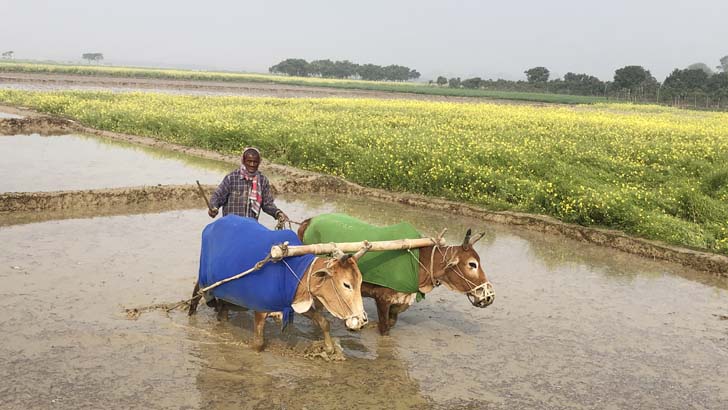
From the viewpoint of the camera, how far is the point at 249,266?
240 inches

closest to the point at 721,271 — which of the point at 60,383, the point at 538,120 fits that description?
the point at 60,383

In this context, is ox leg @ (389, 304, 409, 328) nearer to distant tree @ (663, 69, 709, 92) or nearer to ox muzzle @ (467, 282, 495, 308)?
ox muzzle @ (467, 282, 495, 308)

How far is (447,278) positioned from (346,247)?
1.17 m

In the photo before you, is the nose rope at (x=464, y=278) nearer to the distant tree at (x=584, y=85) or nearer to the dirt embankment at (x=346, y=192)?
the dirt embankment at (x=346, y=192)

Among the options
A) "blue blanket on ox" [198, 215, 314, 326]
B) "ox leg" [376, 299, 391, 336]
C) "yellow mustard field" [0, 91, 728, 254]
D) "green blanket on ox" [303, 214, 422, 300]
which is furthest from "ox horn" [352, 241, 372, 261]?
"yellow mustard field" [0, 91, 728, 254]

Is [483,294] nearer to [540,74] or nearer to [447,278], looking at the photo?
[447,278]

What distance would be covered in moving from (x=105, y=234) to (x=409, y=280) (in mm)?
5929

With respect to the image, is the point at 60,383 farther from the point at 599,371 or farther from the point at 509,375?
the point at 599,371

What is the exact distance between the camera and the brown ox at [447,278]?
254 inches

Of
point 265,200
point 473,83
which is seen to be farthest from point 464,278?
point 473,83

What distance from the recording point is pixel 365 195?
595 inches

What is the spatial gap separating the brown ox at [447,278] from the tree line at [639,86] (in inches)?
Answer: 2545

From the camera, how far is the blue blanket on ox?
19.4 feet

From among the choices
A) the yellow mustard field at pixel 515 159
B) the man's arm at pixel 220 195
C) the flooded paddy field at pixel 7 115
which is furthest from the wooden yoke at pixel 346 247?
the flooded paddy field at pixel 7 115
